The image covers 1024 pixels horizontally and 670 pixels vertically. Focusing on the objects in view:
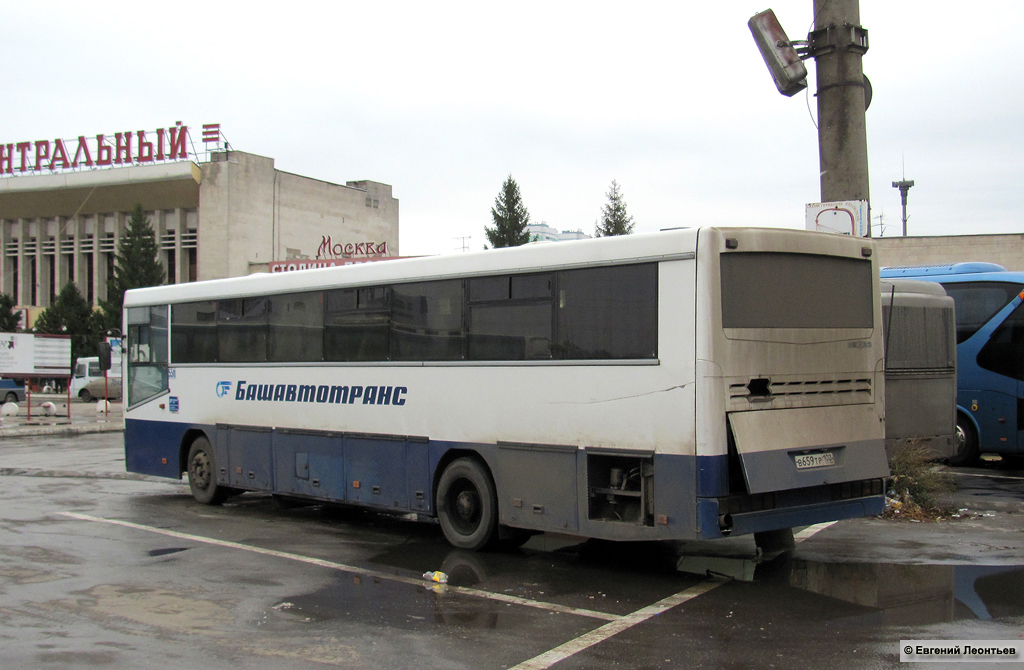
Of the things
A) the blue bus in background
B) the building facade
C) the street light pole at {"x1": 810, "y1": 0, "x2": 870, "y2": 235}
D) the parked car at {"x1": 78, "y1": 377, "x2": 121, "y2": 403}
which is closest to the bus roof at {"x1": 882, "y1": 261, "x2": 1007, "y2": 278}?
the blue bus in background

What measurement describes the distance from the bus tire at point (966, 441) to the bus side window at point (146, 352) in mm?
12614

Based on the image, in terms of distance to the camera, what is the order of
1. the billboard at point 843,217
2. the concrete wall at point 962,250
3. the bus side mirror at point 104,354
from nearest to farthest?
1. the billboard at point 843,217
2. the bus side mirror at point 104,354
3. the concrete wall at point 962,250

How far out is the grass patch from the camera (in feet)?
36.8

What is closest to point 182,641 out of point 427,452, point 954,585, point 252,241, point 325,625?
point 325,625

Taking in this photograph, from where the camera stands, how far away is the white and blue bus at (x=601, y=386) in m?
7.75

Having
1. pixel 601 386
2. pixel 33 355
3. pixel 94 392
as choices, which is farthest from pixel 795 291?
pixel 94 392

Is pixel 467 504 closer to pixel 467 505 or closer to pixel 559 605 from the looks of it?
pixel 467 505

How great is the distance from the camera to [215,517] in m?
12.3

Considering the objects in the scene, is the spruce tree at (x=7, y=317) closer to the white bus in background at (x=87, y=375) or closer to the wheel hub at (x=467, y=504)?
the white bus in background at (x=87, y=375)

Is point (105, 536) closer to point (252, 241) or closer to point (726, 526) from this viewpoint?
point (726, 526)

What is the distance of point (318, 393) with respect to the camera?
1151 centimetres

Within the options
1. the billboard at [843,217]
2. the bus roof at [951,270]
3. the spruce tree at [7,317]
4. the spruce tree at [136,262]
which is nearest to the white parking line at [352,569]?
the billboard at [843,217]

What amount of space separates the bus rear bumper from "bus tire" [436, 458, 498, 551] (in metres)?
2.49

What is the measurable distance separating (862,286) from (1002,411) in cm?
894
